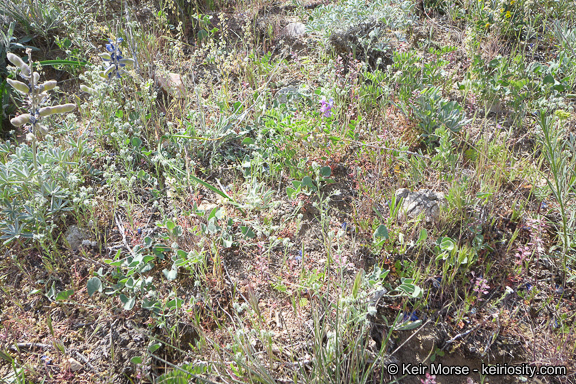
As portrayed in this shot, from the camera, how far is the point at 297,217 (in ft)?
8.67

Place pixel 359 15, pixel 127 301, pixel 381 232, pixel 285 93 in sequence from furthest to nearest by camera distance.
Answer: pixel 359 15
pixel 285 93
pixel 381 232
pixel 127 301

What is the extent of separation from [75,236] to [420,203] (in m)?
2.14

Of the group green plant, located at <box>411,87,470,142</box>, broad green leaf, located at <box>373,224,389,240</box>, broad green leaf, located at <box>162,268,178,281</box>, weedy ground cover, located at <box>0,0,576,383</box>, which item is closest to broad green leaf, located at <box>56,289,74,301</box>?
weedy ground cover, located at <box>0,0,576,383</box>

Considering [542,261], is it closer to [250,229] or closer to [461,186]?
[461,186]

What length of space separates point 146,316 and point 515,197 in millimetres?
2363

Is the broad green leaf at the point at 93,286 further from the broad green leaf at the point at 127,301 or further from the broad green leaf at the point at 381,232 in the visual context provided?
the broad green leaf at the point at 381,232

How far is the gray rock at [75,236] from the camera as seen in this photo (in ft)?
A: 8.20

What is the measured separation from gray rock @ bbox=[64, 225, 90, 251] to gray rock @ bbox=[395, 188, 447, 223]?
6.46 feet

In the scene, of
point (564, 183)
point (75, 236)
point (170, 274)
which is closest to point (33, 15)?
point (75, 236)

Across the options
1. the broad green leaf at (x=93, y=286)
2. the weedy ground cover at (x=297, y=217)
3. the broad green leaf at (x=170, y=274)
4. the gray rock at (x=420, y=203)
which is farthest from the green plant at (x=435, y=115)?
the broad green leaf at (x=93, y=286)

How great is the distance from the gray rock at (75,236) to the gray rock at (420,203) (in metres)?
1.97

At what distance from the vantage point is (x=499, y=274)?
2320 millimetres

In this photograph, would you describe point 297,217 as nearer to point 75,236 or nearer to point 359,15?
point 75,236

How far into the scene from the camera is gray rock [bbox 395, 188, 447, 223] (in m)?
2.46
